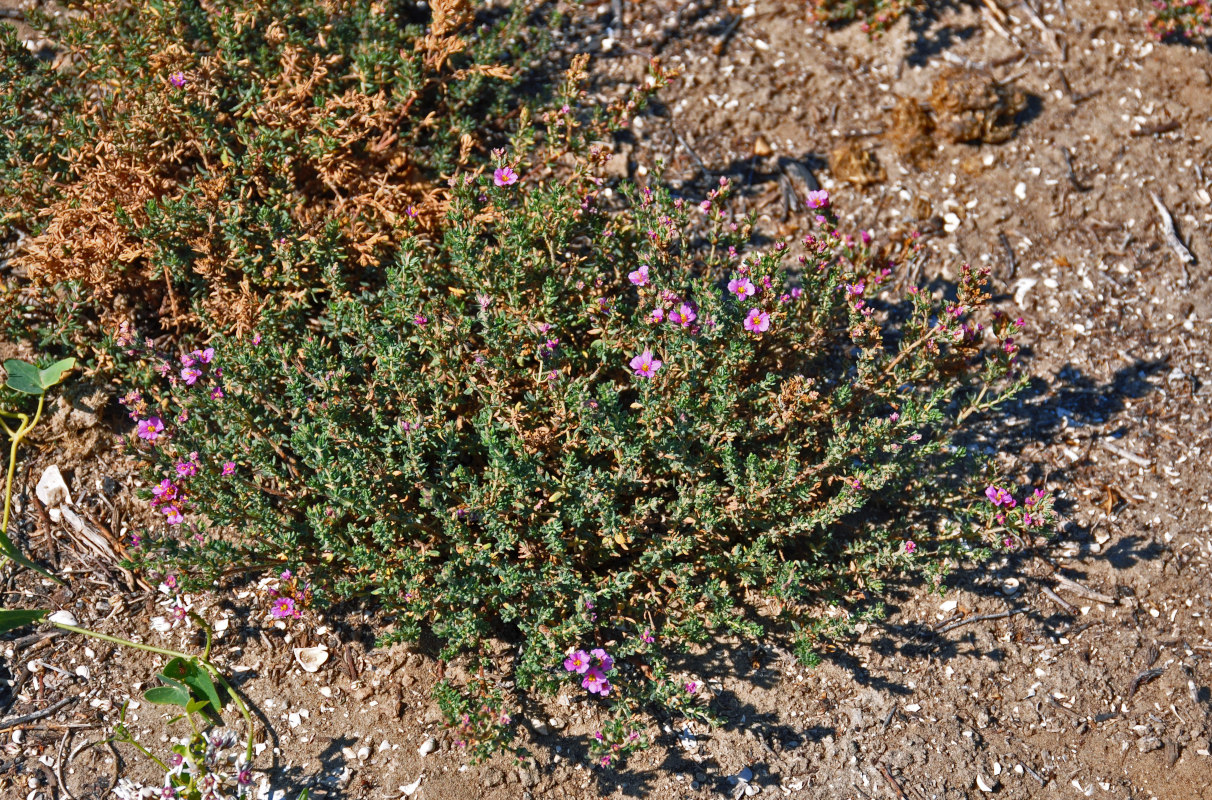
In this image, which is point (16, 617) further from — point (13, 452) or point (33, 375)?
point (33, 375)

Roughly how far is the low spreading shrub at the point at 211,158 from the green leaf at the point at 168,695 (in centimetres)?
161

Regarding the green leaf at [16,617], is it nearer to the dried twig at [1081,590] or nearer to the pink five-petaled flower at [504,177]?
the pink five-petaled flower at [504,177]

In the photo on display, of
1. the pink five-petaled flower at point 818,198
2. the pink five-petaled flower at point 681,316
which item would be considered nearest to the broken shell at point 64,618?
the pink five-petaled flower at point 681,316

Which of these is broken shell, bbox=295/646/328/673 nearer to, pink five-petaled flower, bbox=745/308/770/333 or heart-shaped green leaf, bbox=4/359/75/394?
heart-shaped green leaf, bbox=4/359/75/394

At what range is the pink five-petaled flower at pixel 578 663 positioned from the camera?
3.52 metres

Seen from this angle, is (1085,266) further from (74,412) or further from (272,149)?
(74,412)

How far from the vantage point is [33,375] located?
3.96 m

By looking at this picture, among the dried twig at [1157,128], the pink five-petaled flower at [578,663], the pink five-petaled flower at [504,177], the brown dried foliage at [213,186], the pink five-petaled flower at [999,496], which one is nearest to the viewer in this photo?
the pink five-petaled flower at [578,663]

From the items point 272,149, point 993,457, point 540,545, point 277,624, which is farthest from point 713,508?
point 272,149

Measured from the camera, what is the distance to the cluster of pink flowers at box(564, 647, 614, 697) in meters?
3.49

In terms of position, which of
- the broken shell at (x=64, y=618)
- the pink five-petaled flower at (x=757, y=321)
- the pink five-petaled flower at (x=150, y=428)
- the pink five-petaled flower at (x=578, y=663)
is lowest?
the broken shell at (x=64, y=618)

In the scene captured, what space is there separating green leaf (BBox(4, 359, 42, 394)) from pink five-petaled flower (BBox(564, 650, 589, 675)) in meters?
2.67

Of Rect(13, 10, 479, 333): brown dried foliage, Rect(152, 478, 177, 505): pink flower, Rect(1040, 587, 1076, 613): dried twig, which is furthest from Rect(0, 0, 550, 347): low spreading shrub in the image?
Rect(1040, 587, 1076, 613): dried twig

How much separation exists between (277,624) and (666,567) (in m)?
1.76
